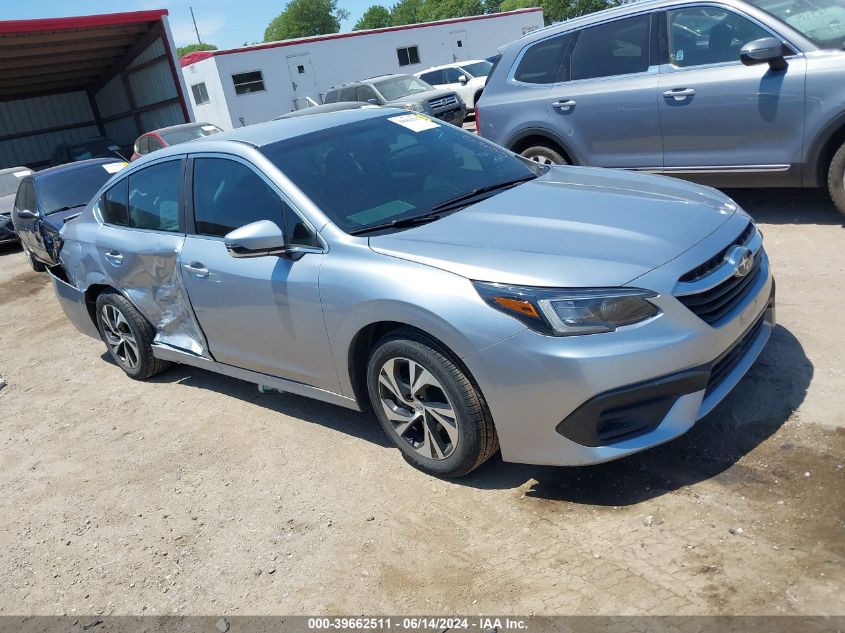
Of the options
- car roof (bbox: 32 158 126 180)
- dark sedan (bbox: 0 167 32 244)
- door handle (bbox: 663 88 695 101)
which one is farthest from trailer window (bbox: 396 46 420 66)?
door handle (bbox: 663 88 695 101)

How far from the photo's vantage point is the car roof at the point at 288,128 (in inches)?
173

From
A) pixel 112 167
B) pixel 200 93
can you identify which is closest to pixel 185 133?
pixel 112 167

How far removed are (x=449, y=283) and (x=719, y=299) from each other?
1150mm

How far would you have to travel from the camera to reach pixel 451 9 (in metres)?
89.1

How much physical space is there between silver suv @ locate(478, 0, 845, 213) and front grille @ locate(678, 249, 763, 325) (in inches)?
117

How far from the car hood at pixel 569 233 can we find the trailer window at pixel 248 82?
82.9ft

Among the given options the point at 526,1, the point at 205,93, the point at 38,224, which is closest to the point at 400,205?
the point at 38,224

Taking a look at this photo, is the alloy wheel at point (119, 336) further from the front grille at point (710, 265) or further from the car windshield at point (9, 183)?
the car windshield at point (9, 183)

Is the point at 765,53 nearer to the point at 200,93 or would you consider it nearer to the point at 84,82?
the point at 200,93

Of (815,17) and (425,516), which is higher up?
(815,17)

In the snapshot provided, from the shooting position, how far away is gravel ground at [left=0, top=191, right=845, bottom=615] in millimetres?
2811

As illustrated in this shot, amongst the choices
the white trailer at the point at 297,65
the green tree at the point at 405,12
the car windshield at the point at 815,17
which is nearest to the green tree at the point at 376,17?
the green tree at the point at 405,12

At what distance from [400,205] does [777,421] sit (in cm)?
210

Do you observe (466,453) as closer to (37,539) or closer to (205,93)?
(37,539)
